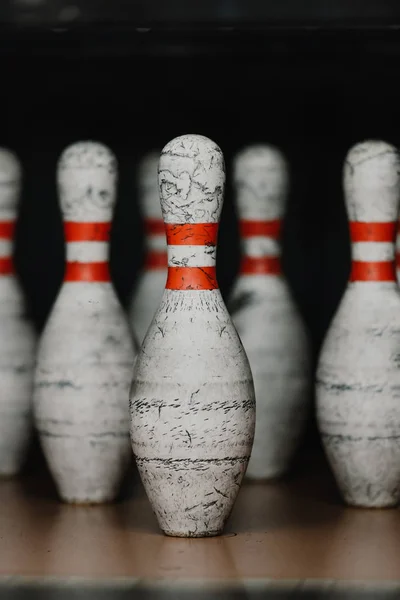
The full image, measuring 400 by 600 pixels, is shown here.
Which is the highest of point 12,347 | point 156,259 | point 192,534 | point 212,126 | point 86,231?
point 212,126

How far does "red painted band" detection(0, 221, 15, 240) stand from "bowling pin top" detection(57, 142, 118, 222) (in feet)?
0.81

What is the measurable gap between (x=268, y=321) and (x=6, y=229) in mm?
512

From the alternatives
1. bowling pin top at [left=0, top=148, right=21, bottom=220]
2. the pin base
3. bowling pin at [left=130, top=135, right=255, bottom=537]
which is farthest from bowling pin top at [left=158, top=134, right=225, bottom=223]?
bowling pin top at [left=0, top=148, right=21, bottom=220]

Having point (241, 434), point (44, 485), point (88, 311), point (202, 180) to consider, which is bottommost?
point (44, 485)

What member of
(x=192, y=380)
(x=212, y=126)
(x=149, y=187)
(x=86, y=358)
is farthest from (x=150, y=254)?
(x=192, y=380)

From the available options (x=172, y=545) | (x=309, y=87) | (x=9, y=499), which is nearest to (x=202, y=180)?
(x=172, y=545)

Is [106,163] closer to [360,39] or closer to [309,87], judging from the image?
[360,39]

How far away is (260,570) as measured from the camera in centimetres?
164

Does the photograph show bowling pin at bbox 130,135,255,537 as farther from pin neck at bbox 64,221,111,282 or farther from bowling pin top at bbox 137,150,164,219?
bowling pin top at bbox 137,150,164,219

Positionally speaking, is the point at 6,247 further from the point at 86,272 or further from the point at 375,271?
the point at 375,271

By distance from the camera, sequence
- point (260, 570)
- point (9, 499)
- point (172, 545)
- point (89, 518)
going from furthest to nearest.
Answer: point (9, 499) < point (89, 518) < point (172, 545) < point (260, 570)

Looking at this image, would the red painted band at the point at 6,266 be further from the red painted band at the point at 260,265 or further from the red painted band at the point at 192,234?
the red painted band at the point at 192,234

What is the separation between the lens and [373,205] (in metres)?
2.15

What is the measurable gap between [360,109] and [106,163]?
87 centimetres
